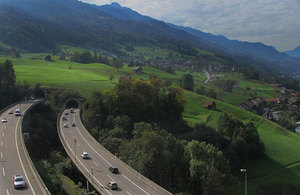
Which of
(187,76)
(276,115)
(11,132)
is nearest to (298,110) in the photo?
(276,115)

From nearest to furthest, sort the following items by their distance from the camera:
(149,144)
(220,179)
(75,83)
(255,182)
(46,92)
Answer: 1. (220,179)
2. (149,144)
3. (255,182)
4. (46,92)
5. (75,83)

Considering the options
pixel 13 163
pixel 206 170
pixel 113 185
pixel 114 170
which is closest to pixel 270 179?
pixel 206 170

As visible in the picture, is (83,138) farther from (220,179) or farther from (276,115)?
(276,115)

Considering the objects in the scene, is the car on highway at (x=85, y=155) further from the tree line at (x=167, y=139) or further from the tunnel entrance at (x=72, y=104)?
the tunnel entrance at (x=72, y=104)

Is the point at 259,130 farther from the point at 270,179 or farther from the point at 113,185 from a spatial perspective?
the point at 113,185

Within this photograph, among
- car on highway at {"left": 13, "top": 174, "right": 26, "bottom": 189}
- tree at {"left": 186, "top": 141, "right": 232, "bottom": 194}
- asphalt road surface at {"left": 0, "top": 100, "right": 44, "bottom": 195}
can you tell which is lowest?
tree at {"left": 186, "top": 141, "right": 232, "bottom": 194}

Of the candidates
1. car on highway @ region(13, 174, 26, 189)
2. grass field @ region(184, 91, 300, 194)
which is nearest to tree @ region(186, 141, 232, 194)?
grass field @ region(184, 91, 300, 194)

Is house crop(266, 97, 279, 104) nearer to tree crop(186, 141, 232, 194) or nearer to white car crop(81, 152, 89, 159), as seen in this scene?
tree crop(186, 141, 232, 194)
